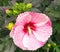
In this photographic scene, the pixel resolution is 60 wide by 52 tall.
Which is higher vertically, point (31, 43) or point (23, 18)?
point (23, 18)

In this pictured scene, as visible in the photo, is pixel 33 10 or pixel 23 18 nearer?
pixel 23 18

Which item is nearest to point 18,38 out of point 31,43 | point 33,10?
point 31,43

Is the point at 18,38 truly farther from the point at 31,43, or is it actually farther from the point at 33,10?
the point at 33,10

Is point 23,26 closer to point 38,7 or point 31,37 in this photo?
point 31,37

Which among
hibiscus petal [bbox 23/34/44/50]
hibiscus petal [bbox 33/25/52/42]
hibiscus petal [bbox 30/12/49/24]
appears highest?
hibiscus petal [bbox 30/12/49/24]

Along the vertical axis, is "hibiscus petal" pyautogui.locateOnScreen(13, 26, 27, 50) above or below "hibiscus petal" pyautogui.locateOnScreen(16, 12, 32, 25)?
below
